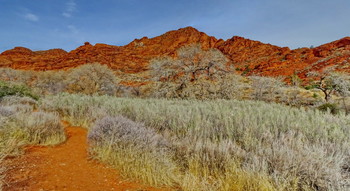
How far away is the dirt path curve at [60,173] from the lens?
296 cm

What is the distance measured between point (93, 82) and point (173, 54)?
83430mm

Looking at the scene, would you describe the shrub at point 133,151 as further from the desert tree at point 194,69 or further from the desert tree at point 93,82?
the desert tree at point 93,82

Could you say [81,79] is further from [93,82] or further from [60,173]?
[60,173]

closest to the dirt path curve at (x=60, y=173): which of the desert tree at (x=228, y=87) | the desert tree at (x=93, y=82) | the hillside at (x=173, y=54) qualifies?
the desert tree at (x=228, y=87)

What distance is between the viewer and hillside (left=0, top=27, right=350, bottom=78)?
7049 centimetres

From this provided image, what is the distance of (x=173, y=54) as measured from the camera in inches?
4144

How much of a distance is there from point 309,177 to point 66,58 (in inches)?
4541

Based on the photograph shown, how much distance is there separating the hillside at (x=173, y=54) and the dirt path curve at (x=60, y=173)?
66.4 m

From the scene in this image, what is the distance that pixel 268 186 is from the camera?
2.33 metres

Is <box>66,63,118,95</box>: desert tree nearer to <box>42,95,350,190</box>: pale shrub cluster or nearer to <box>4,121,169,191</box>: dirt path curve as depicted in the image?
<box>4,121,169,191</box>: dirt path curve

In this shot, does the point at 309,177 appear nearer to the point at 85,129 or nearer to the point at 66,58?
the point at 85,129

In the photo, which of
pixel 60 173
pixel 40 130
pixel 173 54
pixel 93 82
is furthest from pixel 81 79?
pixel 173 54

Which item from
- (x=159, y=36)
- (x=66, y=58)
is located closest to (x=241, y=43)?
(x=159, y=36)

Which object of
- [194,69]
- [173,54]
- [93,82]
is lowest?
[93,82]
